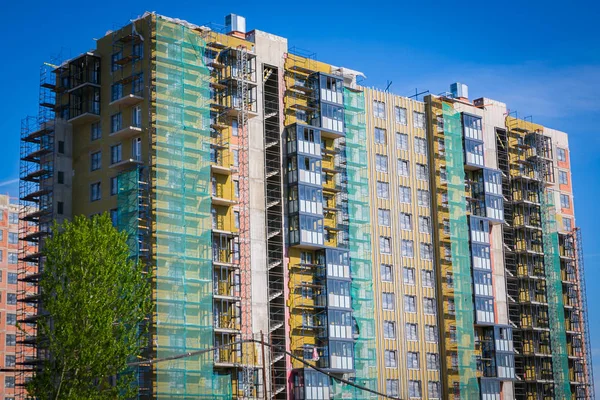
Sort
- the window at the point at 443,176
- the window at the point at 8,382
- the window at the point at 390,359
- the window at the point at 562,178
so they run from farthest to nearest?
the window at the point at 8,382 < the window at the point at 562,178 < the window at the point at 443,176 < the window at the point at 390,359

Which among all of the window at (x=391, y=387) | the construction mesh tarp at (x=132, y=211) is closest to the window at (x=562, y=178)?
the window at (x=391, y=387)

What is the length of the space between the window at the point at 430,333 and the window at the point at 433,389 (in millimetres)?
4339

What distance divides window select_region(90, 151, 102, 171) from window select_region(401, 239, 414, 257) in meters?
32.9

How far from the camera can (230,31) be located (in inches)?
3878

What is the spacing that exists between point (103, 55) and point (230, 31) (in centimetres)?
1195

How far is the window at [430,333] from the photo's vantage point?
10869 centimetres

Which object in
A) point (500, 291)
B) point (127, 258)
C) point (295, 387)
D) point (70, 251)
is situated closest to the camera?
point (70, 251)

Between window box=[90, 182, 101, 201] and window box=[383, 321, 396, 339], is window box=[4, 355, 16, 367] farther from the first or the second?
window box=[383, 321, 396, 339]

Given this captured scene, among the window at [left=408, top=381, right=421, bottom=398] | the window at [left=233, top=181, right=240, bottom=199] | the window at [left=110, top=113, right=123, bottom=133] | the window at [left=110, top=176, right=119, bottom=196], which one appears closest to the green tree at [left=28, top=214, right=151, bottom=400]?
the window at [left=110, top=176, right=119, bottom=196]

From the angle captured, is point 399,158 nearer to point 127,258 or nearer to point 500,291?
point 500,291

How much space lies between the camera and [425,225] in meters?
112

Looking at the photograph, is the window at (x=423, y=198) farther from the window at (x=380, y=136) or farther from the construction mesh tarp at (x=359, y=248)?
the construction mesh tarp at (x=359, y=248)

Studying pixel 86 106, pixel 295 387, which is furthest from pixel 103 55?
pixel 295 387

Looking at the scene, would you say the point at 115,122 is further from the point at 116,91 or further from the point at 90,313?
the point at 90,313
